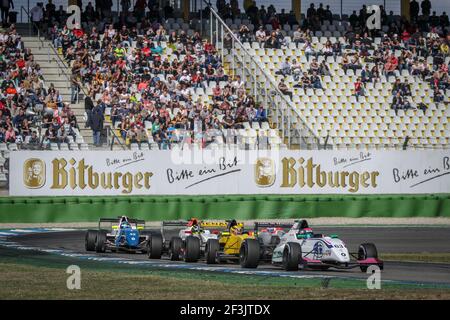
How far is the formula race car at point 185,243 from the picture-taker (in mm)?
21359

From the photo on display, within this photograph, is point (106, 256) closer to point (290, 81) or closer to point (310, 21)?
point (290, 81)

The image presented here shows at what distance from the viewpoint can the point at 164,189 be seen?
33.7 m

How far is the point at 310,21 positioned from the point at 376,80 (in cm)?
456

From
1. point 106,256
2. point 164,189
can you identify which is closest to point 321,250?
point 106,256

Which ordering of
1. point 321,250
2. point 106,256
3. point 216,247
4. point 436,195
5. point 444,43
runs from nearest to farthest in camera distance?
point 321,250, point 216,247, point 106,256, point 436,195, point 444,43

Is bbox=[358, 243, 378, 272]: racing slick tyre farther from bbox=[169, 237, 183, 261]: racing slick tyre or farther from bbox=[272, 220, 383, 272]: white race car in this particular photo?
bbox=[169, 237, 183, 261]: racing slick tyre

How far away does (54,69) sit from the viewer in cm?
3812

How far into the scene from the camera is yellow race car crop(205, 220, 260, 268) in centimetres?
1994

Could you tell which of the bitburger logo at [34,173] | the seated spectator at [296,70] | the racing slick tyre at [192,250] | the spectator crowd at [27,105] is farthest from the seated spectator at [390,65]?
the racing slick tyre at [192,250]

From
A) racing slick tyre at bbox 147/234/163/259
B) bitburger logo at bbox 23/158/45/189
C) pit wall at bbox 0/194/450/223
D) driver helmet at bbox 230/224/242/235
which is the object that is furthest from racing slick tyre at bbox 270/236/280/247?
bitburger logo at bbox 23/158/45/189

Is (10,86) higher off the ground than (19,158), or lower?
higher

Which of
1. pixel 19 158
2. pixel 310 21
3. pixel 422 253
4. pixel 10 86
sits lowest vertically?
pixel 422 253

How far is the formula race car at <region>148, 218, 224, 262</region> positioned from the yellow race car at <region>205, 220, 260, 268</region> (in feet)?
0.49
